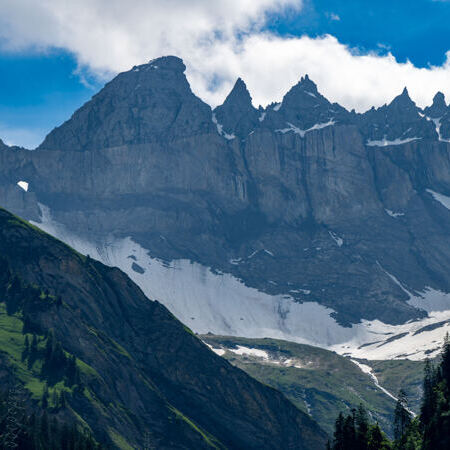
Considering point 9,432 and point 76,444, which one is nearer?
point 9,432

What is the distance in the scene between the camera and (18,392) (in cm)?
19575

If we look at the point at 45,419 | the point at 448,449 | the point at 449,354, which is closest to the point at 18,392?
the point at 45,419

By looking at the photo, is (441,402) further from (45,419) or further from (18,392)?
(18,392)

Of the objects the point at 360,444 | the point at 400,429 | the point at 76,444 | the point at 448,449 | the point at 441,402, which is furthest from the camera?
the point at 400,429

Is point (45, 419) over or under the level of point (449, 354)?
under

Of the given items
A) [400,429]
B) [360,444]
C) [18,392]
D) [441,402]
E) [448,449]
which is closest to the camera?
[448,449]

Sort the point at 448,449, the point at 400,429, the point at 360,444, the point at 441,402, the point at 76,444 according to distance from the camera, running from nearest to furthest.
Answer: the point at 448,449, the point at 441,402, the point at 360,444, the point at 76,444, the point at 400,429

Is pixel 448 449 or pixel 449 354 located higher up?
pixel 449 354

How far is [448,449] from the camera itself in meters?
119

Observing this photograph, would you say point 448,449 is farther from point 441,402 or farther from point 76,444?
point 76,444

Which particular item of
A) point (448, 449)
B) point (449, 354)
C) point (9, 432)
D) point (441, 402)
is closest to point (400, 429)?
point (449, 354)

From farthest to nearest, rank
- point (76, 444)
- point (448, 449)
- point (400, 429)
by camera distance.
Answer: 1. point (400, 429)
2. point (76, 444)
3. point (448, 449)

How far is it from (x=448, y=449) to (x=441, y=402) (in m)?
14.5

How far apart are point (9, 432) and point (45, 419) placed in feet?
66.4
